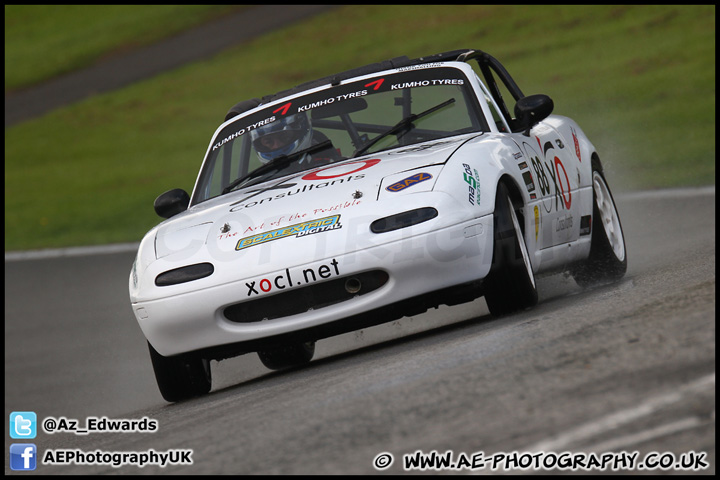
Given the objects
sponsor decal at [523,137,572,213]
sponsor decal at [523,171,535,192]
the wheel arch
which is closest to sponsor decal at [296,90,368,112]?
sponsor decal at [523,137,572,213]

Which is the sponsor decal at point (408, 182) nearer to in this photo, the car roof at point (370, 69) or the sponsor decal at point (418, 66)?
the sponsor decal at point (418, 66)

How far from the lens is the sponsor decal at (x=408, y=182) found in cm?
540

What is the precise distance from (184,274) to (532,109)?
2291 mm

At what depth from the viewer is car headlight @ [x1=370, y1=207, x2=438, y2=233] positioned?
205 inches

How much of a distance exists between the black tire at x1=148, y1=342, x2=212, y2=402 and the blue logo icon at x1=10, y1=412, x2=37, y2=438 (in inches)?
32.3

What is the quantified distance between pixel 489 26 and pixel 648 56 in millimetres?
6636

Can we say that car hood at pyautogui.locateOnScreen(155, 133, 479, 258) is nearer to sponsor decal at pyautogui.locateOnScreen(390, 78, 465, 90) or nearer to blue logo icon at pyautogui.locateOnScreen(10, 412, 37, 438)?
sponsor decal at pyautogui.locateOnScreen(390, 78, 465, 90)

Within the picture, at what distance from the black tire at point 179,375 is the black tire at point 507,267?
4.93ft

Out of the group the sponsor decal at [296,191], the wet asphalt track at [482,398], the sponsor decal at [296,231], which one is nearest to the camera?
the wet asphalt track at [482,398]

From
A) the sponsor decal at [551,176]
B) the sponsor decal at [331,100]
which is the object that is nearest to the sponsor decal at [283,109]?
the sponsor decal at [331,100]

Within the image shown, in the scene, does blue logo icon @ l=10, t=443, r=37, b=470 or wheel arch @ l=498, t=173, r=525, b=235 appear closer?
blue logo icon @ l=10, t=443, r=37, b=470

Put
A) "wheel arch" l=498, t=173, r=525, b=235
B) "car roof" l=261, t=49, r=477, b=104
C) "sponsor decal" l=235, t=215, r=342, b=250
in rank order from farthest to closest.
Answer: "car roof" l=261, t=49, r=477, b=104, "wheel arch" l=498, t=173, r=525, b=235, "sponsor decal" l=235, t=215, r=342, b=250

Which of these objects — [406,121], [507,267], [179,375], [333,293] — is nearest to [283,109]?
[406,121]

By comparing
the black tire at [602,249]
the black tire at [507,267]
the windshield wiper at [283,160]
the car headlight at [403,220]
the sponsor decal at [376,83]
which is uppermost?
the sponsor decal at [376,83]
